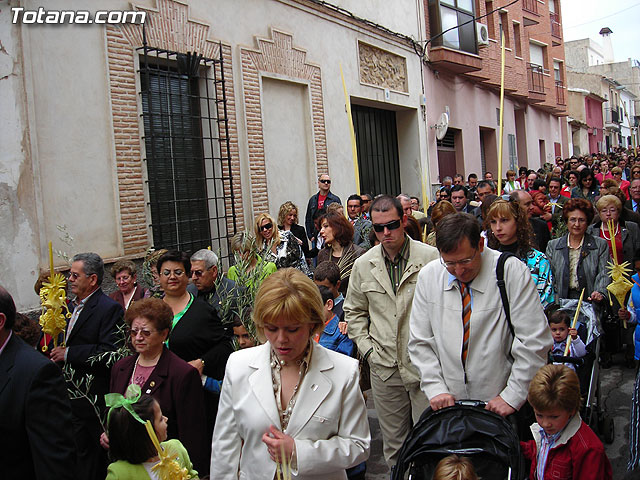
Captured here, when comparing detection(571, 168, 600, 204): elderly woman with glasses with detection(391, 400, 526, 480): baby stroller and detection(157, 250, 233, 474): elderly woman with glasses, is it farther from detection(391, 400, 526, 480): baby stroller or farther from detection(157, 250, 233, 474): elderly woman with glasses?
detection(391, 400, 526, 480): baby stroller

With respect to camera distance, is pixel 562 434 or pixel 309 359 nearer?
pixel 309 359

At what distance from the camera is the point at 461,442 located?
9.98 feet

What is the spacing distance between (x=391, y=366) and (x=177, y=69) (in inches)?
273

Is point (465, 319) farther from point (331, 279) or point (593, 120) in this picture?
point (593, 120)

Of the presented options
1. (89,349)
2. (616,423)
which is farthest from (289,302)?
(616,423)

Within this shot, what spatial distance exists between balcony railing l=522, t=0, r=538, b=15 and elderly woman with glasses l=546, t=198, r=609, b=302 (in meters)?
21.1

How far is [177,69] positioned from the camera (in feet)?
31.1

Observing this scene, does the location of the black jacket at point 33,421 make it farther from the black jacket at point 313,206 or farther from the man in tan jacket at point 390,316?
the black jacket at point 313,206

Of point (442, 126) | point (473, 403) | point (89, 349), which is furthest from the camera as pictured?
point (442, 126)

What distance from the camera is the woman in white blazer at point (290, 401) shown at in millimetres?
2537

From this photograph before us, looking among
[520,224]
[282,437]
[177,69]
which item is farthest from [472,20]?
[282,437]

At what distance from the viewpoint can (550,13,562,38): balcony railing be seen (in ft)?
93.8

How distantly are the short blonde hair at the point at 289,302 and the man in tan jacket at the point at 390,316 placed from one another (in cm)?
138

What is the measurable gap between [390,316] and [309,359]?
1446 millimetres
